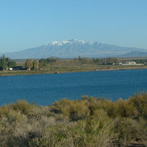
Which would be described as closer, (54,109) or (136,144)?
(136,144)

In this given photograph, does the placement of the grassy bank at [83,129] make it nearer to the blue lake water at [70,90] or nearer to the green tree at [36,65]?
the blue lake water at [70,90]

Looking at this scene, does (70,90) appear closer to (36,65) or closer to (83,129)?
(83,129)

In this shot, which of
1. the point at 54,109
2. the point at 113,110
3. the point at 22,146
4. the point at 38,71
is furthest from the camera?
the point at 38,71

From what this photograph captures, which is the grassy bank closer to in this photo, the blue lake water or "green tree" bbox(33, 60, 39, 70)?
the blue lake water

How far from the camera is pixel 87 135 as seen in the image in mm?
9102

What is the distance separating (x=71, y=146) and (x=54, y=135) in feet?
2.46

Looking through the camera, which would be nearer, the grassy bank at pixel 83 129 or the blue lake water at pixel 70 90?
the grassy bank at pixel 83 129

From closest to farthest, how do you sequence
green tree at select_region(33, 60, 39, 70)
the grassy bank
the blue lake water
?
the grassy bank, the blue lake water, green tree at select_region(33, 60, 39, 70)

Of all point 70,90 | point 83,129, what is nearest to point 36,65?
point 70,90

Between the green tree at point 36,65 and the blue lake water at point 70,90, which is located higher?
the green tree at point 36,65

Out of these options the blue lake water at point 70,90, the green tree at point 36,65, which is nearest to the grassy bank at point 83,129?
the blue lake water at point 70,90

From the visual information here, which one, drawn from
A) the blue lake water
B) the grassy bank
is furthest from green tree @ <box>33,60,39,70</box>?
the grassy bank

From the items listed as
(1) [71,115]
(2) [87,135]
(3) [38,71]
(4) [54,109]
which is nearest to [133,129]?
(2) [87,135]

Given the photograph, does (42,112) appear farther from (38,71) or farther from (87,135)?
(38,71)
